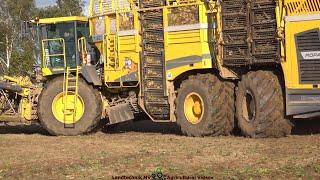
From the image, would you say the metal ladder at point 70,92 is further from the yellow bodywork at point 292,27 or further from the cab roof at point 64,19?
the yellow bodywork at point 292,27

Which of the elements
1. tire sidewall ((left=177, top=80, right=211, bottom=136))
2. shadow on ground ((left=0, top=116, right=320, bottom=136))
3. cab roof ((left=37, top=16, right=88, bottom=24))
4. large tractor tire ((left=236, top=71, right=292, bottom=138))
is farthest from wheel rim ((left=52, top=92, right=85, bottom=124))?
large tractor tire ((left=236, top=71, right=292, bottom=138))

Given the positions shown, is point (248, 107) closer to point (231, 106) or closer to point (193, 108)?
point (231, 106)

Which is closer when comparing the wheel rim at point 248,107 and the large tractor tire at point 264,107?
the large tractor tire at point 264,107

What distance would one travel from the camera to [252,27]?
11.7m

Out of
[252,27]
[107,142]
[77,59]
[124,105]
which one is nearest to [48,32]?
[77,59]

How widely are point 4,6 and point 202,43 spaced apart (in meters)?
39.0

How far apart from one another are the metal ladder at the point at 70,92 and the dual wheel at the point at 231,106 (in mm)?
2795

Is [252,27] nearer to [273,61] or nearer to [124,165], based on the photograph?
[273,61]

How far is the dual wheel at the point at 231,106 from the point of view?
11555 millimetres

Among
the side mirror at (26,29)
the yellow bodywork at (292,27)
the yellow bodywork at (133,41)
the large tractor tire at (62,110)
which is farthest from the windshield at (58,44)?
the yellow bodywork at (292,27)

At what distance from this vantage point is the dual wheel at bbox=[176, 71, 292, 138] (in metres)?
11.6

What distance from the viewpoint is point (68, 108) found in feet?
48.0

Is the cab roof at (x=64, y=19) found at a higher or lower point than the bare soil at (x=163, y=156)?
higher

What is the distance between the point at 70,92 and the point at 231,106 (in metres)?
4.25
